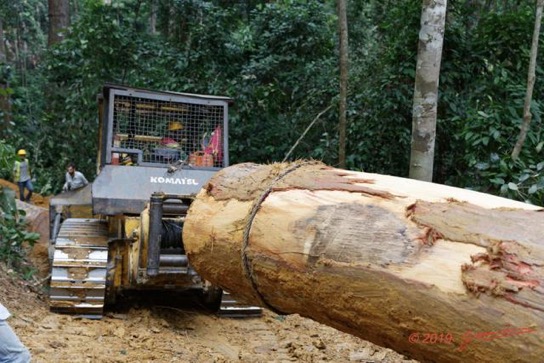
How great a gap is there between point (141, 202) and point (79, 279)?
3.44 ft

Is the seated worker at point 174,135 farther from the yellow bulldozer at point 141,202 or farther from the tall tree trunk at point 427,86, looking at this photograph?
the tall tree trunk at point 427,86

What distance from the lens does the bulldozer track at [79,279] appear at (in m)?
6.89

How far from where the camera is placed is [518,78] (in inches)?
368

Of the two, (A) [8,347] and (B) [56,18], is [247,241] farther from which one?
(B) [56,18]

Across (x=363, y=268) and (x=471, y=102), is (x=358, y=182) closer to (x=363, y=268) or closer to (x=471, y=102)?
(x=363, y=268)

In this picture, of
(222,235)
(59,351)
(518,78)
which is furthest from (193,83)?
(222,235)

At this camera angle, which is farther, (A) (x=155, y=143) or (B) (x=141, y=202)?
(A) (x=155, y=143)

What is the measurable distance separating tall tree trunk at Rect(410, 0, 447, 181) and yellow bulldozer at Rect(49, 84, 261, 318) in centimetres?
231

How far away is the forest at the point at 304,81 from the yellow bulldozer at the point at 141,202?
1316 mm

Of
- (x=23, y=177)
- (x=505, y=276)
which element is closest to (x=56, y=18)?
(x=23, y=177)

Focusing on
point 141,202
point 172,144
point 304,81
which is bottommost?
point 141,202

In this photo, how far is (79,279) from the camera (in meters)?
6.93

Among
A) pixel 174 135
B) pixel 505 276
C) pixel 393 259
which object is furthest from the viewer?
pixel 174 135

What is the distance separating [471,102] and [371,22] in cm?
739
